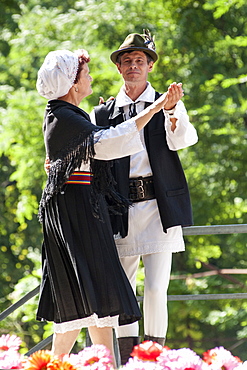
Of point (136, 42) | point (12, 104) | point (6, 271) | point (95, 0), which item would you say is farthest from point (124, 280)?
point (6, 271)

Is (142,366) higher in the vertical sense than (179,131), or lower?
higher

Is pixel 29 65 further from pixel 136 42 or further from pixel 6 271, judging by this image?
pixel 136 42

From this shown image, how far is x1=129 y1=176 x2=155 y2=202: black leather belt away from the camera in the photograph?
3455mm

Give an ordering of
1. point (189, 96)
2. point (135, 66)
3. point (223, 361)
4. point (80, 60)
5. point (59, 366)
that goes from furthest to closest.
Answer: point (189, 96) < point (135, 66) < point (80, 60) < point (223, 361) < point (59, 366)

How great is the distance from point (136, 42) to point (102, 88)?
6.10m

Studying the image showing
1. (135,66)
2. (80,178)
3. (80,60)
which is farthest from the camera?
(135,66)

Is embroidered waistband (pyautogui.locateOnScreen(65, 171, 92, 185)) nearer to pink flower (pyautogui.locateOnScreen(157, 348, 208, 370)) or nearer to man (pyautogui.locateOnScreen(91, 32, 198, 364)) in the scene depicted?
man (pyautogui.locateOnScreen(91, 32, 198, 364))

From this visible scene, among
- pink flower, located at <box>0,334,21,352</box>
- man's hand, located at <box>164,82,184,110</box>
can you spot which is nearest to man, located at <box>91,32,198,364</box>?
man's hand, located at <box>164,82,184,110</box>

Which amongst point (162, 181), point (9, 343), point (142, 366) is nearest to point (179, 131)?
point (162, 181)

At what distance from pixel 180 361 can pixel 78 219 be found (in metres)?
1.33

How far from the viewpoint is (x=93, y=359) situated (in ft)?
6.26

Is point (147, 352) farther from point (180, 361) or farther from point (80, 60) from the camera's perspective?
point (80, 60)

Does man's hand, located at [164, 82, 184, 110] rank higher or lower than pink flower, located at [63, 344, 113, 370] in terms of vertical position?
higher

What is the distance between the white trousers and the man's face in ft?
2.91
